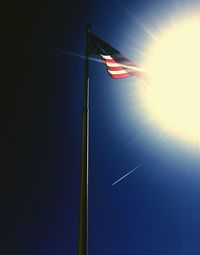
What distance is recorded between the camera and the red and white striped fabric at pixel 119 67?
39.1ft

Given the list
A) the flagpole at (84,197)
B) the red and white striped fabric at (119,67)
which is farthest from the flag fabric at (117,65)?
the flagpole at (84,197)

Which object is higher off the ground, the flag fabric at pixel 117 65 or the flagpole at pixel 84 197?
the flag fabric at pixel 117 65

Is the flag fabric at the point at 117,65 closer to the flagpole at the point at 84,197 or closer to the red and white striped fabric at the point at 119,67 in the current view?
the red and white striped fabric at the point at 119,67

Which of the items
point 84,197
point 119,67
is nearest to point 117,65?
point 119,67

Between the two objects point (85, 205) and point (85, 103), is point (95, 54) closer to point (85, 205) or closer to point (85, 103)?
point (85, 103)

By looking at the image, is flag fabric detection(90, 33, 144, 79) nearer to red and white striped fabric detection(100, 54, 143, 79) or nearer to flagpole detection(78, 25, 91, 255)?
red and white striped fabric detection(100, 54, 143, 79)

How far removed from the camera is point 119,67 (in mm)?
11984

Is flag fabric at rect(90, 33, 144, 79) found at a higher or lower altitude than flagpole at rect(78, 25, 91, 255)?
higher

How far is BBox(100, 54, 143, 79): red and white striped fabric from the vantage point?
39.1 feet

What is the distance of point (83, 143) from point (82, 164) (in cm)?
44

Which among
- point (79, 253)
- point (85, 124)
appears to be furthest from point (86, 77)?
point (79, 253)

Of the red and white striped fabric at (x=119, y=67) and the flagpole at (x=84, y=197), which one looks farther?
the red and white striped fabric at (x=119, y=67)

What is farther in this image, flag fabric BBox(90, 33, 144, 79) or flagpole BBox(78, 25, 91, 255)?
flag fabric BBox(90, 33, 144, 79)

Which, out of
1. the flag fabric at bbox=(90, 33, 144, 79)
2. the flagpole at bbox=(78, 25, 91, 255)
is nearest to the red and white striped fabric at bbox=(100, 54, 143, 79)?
the flag fabric at bbox=(90, 33, 144, 79)
